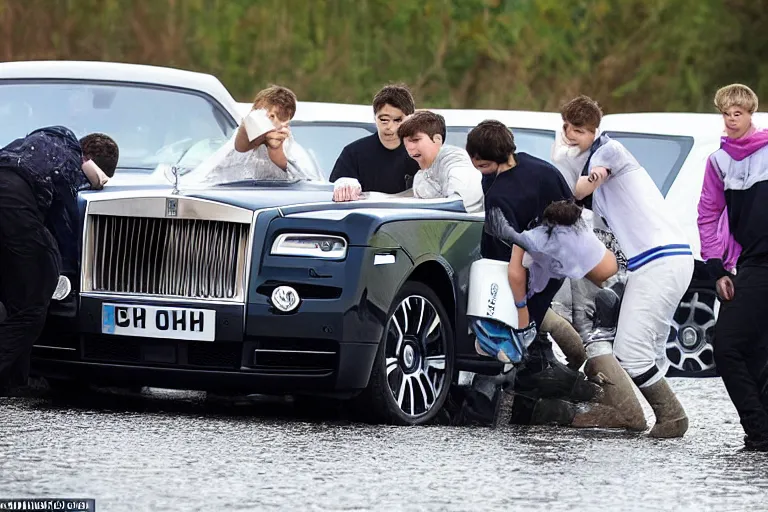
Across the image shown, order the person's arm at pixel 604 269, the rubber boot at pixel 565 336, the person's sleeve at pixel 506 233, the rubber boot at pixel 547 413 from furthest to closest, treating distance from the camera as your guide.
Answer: the rubber boot at pixel 565 336 → the rubber boot at pixel 547 413 → the person's arm at pixel 604 269 → the person's sleeve at pixel 506 233

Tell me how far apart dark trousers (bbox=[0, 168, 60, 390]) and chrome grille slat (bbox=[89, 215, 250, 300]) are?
262mm

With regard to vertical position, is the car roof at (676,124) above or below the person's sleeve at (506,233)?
above

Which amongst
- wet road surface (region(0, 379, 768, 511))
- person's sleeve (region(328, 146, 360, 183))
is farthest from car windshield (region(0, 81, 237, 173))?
wet road surface (region(0, 379, 768, 511))

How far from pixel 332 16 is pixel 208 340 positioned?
2346 centimetres

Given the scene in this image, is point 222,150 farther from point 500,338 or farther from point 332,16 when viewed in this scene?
point 332,16

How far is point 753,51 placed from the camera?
32469mm

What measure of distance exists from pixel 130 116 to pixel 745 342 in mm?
4538

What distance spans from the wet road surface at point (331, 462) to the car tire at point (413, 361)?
157 mm

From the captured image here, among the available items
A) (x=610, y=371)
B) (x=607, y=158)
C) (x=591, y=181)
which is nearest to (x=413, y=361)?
A: (x=610, y=371)

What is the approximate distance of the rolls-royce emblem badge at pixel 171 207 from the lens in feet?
30.7

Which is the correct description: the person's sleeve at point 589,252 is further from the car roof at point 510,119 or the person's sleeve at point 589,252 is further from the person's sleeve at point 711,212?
the car roof at point 510,119

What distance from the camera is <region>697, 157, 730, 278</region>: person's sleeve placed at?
9773 millimetres

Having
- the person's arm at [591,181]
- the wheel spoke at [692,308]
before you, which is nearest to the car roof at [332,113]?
the wheel spoke at [692,308]

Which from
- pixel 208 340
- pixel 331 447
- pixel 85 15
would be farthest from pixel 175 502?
pixel 85 15
